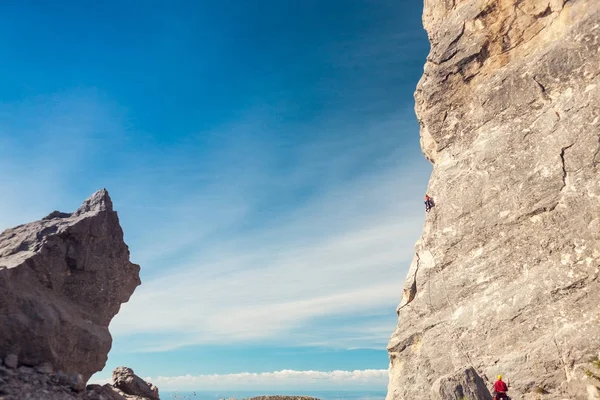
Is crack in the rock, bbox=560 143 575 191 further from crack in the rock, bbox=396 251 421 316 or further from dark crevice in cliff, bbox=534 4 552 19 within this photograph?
crack in the rock, bbox=396 251 421 316

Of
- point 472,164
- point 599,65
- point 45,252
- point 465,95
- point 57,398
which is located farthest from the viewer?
point 465,95

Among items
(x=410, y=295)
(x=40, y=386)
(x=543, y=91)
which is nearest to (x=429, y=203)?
(x=410, y=295)

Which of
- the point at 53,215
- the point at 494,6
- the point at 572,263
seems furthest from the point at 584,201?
the point at 53,215

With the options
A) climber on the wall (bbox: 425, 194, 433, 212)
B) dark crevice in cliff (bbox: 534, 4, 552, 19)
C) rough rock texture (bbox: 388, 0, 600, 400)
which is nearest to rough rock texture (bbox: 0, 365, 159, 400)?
rough rock texture (bbox: 388, 0, 600, 400)

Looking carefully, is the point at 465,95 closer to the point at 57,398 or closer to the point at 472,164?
the point at 472,164

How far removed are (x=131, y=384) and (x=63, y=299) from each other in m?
8.35

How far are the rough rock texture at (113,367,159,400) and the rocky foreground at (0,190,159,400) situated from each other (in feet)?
0.21

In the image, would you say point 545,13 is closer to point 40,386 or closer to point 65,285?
point 65,285

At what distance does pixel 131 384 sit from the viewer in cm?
3017

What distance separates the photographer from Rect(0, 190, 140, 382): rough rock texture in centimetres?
2158

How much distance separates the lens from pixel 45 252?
24469 mm

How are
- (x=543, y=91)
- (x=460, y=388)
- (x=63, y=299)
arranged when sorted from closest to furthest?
(x=460, y=388) → (x=63, y=299) → (x=543, y=91)

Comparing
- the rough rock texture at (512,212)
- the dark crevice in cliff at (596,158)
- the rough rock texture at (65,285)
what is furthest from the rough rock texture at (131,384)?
the dark crevice in cliff at (596,158)

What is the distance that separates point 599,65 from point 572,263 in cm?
1162
